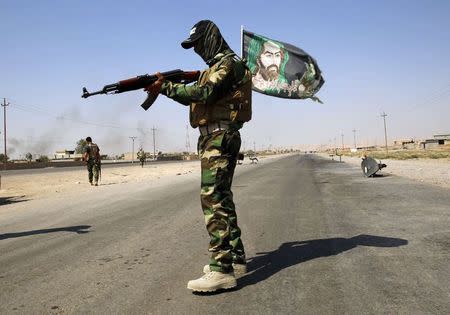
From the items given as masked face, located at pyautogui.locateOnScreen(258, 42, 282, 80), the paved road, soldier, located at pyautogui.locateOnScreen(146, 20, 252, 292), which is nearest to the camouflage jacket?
soldier, located at pyautogui.locateOnScreen(146, 20, 252, 292)

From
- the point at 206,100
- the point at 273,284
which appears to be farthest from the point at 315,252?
the point at 206,100

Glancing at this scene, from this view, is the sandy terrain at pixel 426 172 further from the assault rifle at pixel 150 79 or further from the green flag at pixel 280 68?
the assault rifle at pixel 150 79

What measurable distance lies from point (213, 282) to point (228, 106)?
55.0 inches

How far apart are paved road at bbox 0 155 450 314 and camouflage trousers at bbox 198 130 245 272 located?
1.16ft

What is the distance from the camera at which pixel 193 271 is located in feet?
12.2

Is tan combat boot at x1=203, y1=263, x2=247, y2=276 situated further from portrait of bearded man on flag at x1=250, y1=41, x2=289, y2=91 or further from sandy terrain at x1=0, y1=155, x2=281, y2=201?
sandy terrain at x1=0, y1=155, x2=281, y2=201

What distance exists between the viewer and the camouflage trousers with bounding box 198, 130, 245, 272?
11.0 ft

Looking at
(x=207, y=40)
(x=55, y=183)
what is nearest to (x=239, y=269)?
(x=207, y=40)

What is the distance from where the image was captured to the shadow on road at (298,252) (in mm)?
3612

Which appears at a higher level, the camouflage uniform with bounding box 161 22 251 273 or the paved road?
the camouflage uniform with bounding box 161 22 251 273

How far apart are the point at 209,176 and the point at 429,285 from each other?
1.85 m

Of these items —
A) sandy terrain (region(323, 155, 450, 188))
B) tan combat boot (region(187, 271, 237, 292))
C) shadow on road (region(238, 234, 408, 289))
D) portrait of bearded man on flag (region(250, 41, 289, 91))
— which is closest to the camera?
tan combat boot (region(187, 271, 237, 292))

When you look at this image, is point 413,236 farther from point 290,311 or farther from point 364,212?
point 290,311

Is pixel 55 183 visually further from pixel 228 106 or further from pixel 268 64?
pixel 228 106
